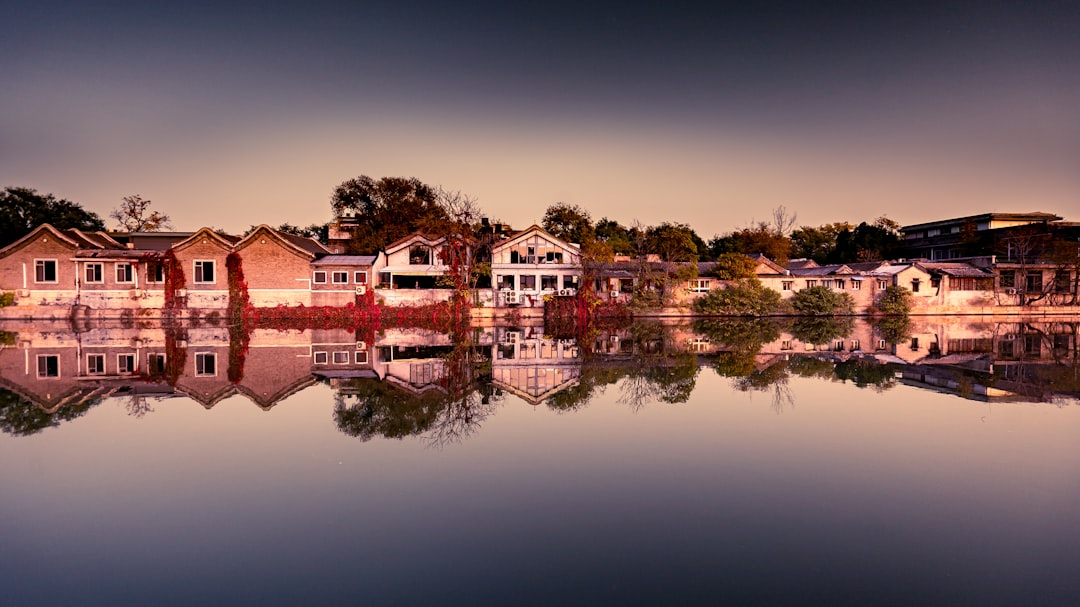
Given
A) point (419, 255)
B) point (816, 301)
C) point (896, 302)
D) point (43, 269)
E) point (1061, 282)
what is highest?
point (419, 255)

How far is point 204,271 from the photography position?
116 ft

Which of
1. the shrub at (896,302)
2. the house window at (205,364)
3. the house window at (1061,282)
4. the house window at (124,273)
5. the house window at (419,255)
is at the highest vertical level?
the house window at (419,255)

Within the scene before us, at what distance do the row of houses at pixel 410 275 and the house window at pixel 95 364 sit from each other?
16353 millimetres

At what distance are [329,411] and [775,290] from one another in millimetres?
34721

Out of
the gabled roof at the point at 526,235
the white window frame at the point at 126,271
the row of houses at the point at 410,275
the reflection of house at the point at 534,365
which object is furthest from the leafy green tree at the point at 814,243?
the white window frame at the point at 126,271

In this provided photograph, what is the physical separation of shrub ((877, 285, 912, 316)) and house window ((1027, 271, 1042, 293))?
1052cm

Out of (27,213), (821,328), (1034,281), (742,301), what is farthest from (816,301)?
(27,213)

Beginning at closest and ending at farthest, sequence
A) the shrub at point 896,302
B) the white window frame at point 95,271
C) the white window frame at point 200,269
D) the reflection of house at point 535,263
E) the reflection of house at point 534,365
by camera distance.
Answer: the reflection of house at point 534,365 < the white window frame at point 95,271 < the white window frame at point 200,269 < the reflection of house at point 535,263 < the shrub at point 896,302

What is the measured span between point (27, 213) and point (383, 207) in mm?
26035

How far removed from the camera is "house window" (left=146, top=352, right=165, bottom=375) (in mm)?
16109

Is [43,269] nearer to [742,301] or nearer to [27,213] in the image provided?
Answer: [27,213]

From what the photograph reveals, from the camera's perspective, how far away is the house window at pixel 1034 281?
43688 mm

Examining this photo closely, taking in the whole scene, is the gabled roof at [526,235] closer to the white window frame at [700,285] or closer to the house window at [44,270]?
the white window frame at [700,285]

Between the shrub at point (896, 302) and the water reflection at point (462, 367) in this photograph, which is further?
the shrub at point (896, 302)
